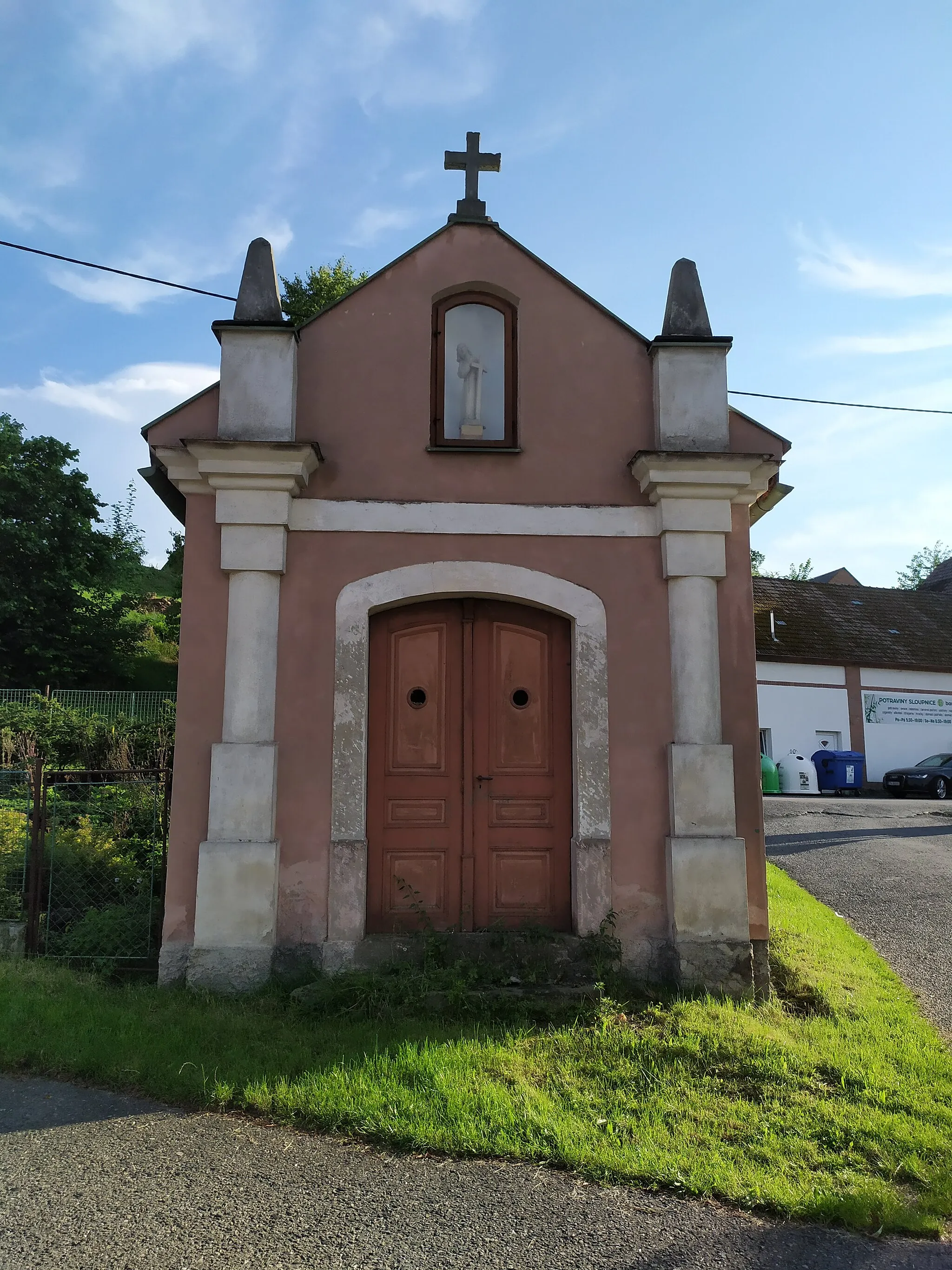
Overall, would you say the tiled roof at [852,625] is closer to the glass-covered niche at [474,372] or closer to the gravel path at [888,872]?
the gravel path at [888,872]

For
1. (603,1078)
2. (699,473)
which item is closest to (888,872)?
(699,473)

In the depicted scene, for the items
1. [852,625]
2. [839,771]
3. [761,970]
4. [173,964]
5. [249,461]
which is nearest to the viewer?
[173,964]

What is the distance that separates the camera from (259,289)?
21.7ft

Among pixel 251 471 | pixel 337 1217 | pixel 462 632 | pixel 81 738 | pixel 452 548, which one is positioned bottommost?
pixel 337 1217

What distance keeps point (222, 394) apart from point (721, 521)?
3635mm

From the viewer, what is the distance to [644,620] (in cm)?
644

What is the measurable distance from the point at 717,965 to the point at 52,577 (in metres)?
23.8

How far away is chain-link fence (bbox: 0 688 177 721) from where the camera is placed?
17109 millimetres

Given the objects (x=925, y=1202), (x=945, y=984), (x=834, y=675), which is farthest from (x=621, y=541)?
(x=834, y=675)

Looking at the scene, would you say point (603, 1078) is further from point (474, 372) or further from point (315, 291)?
point (315, 291)

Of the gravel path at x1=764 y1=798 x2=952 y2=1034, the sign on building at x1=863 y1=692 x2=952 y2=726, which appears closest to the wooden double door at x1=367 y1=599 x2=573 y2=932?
the gravel path at x1=764 y1=798 x2=952 y2=1034

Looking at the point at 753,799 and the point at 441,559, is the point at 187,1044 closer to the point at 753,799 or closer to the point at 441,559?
the point at 441,559

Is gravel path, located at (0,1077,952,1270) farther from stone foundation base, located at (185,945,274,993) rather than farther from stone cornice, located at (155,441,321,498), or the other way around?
stone cornice, located at (155,441,321,498)

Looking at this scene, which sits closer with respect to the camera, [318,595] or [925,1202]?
[925,1202]
